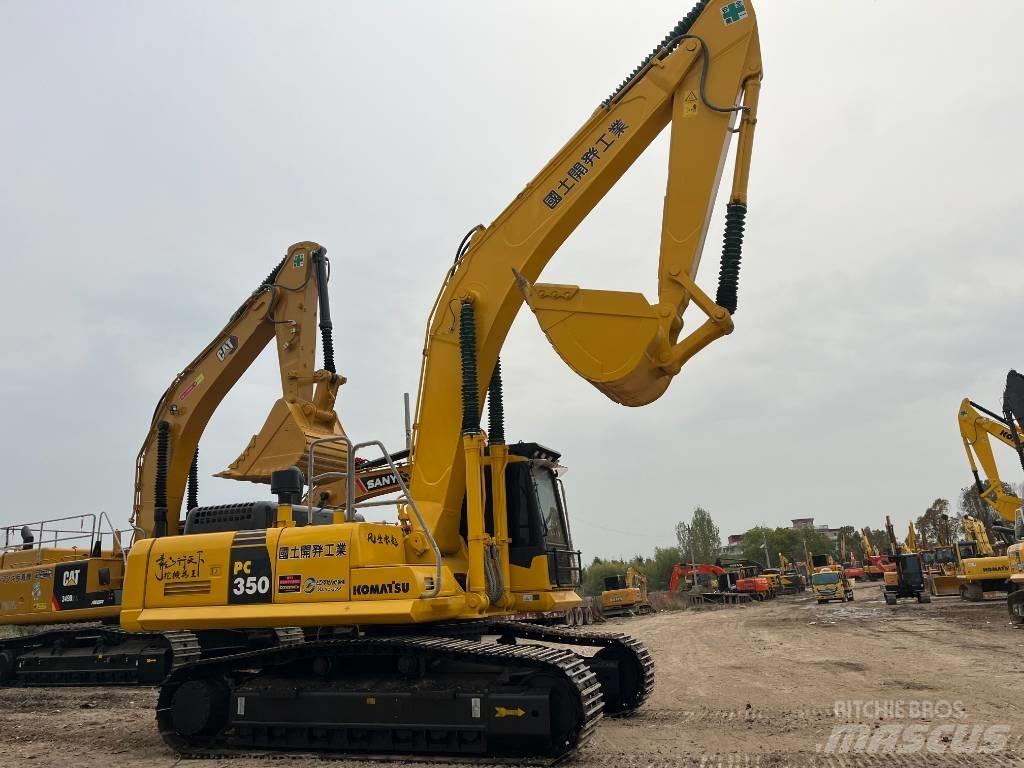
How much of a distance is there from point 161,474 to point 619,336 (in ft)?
30.8

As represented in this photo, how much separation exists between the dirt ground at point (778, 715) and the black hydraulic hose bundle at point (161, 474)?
269cm

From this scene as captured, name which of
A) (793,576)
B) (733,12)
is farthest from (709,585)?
(733,12)

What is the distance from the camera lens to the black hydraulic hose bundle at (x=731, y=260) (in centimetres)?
743

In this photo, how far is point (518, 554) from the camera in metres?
8.07

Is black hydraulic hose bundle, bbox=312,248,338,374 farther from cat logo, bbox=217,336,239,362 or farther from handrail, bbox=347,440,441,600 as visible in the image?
handrail, bbox=347,440,441,600

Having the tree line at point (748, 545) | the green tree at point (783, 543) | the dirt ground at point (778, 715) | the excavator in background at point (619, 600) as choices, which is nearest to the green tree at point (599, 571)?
the tree line at point (748, 545)

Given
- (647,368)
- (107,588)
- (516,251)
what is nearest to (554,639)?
(647,368)

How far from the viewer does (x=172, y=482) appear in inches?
542

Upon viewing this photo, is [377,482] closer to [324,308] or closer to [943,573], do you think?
[324,308]

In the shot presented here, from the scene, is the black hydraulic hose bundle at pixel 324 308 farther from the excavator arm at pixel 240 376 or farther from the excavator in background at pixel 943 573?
the excavator in background at pixel 943 573

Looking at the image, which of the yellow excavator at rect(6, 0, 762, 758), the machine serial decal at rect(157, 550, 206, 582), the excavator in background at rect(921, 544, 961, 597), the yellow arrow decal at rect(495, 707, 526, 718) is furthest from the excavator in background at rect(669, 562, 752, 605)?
the machine serial decal at rect(157, 550, 206, 582)

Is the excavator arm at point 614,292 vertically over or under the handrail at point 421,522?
over

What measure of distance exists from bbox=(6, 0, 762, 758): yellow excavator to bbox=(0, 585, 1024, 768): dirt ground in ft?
1.73

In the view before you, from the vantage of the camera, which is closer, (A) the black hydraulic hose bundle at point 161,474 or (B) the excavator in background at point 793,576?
(A) the black hydraulic hose bundle at point 161,474
